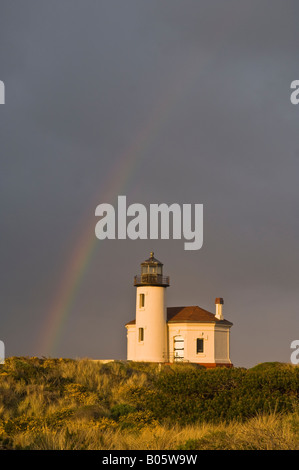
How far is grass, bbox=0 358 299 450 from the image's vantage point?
13080 millimetres

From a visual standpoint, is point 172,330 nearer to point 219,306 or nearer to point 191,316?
point 191,316

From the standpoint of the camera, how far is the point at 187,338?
59.8m

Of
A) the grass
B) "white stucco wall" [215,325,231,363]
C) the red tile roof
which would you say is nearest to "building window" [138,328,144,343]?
the red tile roof

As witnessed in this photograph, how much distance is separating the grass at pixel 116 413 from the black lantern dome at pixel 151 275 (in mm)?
27824

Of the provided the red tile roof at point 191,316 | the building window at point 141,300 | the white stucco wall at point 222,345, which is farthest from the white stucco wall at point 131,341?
the white stucco wall at point 222,345

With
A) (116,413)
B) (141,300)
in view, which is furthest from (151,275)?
(116,413)

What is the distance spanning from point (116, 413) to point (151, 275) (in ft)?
133

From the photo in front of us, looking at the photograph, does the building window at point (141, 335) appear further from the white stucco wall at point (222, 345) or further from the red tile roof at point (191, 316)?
the white stucco wall at point (222, 345)

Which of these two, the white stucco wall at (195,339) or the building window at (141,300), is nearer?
the white stucco wall at (195,339)

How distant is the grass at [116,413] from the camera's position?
13.1 m
